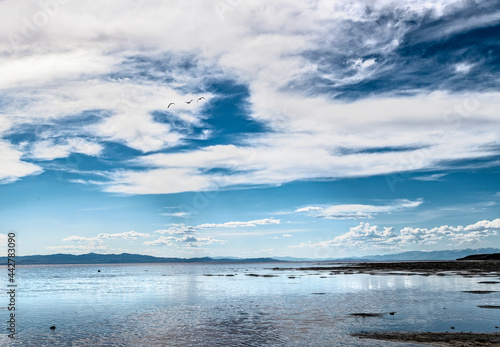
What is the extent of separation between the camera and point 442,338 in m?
27.1

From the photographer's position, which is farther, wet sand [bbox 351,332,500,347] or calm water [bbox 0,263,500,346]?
calm water [bbox 0,263,500,346]

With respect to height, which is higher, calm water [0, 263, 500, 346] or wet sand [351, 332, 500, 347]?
wet sand [351, 332, 500, 347]

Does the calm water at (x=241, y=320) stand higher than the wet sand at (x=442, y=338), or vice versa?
the wet sand at (x=442, y=338)

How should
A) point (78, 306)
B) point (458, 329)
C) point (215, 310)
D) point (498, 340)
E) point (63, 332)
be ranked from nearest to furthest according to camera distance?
point (498, 340) → point (458, 329) → point (63, 332) → point (215, 310) → point (78, 306)

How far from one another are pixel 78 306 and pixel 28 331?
18255mm

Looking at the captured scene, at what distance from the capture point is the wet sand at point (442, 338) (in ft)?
83.4

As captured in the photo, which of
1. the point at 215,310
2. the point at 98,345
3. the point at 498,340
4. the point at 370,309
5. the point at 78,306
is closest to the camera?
the point at 498,340

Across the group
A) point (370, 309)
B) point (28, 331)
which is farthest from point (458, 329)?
point (28, 331)

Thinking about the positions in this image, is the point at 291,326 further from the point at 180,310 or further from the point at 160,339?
the point at 180,310

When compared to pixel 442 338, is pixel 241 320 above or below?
below

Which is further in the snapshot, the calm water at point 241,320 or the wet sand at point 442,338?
the calm water at point 241,320

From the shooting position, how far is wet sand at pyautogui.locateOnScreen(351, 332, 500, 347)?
25406 mm

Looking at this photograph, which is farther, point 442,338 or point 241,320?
point 241,320

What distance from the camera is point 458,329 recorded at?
30.8 metres
